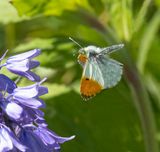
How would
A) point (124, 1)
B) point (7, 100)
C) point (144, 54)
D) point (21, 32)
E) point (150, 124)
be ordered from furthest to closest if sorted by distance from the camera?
1. point (21, 32)
2. point (144, 54)
3. point (124, 1)
4. point (150, 124)
5. point (7, 100)

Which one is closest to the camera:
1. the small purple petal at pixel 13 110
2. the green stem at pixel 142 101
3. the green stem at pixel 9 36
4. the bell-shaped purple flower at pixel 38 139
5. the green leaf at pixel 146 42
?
the small purple petal at pixel 13 110

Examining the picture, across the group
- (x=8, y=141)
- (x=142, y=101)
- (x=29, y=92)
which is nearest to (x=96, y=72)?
(x=29, y=92)

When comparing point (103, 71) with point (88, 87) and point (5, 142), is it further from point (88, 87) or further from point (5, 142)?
point (5, 142)

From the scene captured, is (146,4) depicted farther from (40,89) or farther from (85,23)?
(40,89)

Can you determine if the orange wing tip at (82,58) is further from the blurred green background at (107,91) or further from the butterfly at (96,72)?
the blurred green background at (107,91)

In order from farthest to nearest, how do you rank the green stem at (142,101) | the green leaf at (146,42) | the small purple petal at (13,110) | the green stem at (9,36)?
the green stem at (9,36) < the green leaf at (146,42) < the green stem at (142,101) < the small purple petal at (13,110)

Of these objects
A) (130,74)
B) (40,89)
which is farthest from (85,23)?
(40,89)

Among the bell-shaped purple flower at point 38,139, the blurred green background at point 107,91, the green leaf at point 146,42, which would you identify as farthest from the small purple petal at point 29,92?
the green leaf at point 146,42
